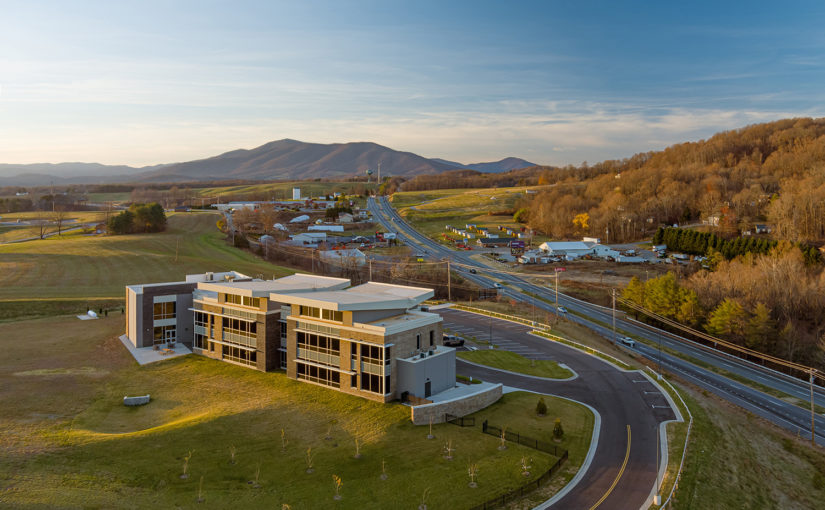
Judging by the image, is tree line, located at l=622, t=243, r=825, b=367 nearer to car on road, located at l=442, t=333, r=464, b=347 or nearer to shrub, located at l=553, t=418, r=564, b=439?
car on road, located at l=442, t=333, r=464, b=347

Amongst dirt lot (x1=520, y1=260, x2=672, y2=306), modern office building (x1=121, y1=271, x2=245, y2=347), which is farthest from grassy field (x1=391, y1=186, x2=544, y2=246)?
modern office building (x1=121, y1=271, x2=245, y2=347)

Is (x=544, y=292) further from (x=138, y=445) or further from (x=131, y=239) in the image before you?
(x=131, y=239)

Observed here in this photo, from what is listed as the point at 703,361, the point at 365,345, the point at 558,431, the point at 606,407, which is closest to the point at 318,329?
the point at 365,345

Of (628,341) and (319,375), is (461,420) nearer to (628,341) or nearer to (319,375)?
(319,375)

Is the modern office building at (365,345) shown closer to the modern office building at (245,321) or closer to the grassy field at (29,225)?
the modern office building at (245,321)

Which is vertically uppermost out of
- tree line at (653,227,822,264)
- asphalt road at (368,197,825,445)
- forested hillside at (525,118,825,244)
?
A: forested hillside at (525,118,825,244)

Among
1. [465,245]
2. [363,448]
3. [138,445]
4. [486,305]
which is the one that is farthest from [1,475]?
[465,245]
